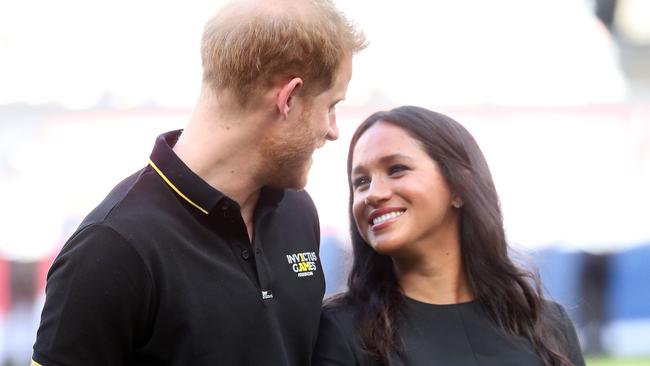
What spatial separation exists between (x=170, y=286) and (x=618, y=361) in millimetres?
7141

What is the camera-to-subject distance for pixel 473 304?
115 inches

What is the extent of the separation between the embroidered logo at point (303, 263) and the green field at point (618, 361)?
6.25 m

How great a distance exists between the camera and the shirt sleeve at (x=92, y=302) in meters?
2.06

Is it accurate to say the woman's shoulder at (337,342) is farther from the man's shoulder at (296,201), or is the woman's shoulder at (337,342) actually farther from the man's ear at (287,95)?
the man's ear at (287,95)

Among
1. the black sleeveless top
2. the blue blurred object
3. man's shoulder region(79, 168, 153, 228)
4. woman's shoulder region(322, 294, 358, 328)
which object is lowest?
the blue blurred object

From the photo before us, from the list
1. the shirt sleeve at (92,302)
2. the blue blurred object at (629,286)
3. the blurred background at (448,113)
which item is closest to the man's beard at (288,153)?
the shirt sleeve at (92,302)

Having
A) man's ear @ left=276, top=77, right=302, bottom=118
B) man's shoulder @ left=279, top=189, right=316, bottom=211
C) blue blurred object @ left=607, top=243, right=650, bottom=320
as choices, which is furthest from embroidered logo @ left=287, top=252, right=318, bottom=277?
blue blurred object @ left=607, top=243, right=650, bottom=320

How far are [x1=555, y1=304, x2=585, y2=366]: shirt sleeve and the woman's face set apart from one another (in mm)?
417

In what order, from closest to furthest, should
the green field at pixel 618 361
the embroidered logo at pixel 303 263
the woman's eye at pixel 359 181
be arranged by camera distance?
the embroidered logo at pixel 303 263
the woman's eye at pixel 359 181
the green field at pixel 618 361

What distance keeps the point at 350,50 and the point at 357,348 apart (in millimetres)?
810

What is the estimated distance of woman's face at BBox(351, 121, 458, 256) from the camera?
2.76 meters

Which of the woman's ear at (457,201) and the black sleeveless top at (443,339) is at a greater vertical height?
the woman's ear at (457,201)

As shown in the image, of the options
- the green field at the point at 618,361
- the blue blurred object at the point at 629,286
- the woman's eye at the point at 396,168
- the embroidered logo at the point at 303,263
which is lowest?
the green field at the point at 618,361

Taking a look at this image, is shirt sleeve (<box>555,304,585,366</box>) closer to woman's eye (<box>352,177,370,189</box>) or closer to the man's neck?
woman's eye (<box>352,177,370,189</box>)
